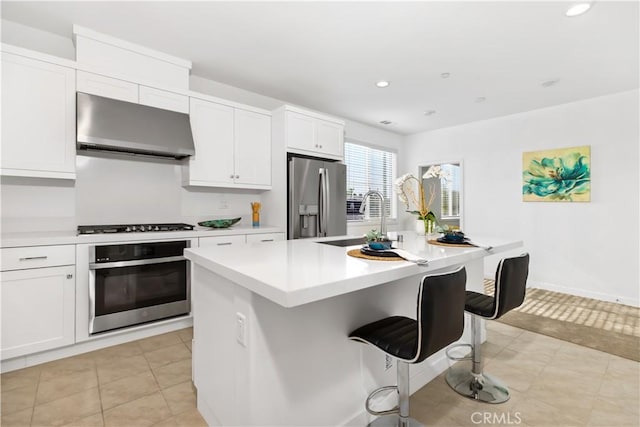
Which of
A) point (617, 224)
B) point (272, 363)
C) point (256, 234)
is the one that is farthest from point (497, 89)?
point (272, 363)

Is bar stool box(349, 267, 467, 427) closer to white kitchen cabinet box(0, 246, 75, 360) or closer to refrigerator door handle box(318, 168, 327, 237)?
white kitchen cabinet box(0, 246, 75, 360)

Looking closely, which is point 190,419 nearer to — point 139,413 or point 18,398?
point 139,413

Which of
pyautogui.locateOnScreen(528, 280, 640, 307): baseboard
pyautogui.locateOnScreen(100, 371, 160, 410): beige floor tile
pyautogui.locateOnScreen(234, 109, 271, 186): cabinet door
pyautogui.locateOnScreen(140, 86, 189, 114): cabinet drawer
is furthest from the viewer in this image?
pyautogui.locateOnScreen(528, 280, 640, 307): baseboard

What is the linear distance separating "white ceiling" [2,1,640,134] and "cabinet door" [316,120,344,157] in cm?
39

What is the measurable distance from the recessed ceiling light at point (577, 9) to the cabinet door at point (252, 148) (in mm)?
2964

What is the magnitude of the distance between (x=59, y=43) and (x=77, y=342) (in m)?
2.57

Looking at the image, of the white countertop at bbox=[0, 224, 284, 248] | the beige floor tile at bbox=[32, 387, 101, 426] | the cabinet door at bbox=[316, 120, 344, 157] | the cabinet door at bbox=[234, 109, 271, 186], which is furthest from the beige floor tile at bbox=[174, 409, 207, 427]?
the cabinet door at bbox=[316, 120, 344, 157]

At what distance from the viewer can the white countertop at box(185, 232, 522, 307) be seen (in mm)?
1021

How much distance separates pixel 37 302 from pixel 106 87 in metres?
1.81

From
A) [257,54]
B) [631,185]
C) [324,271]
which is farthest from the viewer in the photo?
[631,185]

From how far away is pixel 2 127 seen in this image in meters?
2.25

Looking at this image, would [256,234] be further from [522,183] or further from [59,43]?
[522,183]

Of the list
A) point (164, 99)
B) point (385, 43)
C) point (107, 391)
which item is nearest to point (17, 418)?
point (107, 391)

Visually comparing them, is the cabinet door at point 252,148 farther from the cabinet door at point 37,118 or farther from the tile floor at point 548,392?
the tile floor at point 548,392
